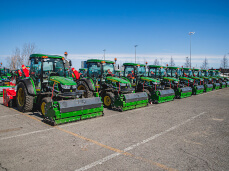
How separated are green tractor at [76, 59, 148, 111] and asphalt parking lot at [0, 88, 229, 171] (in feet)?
5.65

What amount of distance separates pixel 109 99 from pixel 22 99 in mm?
4088

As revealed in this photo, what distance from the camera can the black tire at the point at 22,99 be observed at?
7142 millimetres

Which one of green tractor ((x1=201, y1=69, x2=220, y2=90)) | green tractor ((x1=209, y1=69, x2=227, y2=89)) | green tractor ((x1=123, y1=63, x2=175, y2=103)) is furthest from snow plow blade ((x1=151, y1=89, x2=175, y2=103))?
green tractor ((x1=209, y1=69, x2=227, y2=89))

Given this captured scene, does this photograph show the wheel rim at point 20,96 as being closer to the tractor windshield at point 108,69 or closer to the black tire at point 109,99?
the black tire at point 109,99

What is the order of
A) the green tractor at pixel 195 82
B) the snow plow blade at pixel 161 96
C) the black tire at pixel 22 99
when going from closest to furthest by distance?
the black tire at pixel 22 99 → the snow plow blade at pixel 161 96 → the green tractor at pixel 195 82

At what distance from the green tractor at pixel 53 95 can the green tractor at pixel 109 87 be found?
5.10 feet

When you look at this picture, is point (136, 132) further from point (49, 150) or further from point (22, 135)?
point (22, 135)

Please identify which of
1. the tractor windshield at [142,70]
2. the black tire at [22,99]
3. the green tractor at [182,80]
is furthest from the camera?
the green tractor at [182,80]

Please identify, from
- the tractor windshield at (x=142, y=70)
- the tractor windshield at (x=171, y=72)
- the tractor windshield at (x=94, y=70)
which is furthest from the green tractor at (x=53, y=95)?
the tractor windshield at (x=171, y=72)

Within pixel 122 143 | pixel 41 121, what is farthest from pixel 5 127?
pixel 122 143

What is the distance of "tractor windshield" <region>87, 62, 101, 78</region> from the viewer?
951 cm

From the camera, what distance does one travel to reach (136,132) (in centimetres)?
528

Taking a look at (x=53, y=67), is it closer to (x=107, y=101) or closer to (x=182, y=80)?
(x=107, y=101)

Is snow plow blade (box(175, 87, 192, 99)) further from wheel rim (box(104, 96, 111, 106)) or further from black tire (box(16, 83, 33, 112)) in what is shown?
black tire (box(16, 83, 33, 112))
